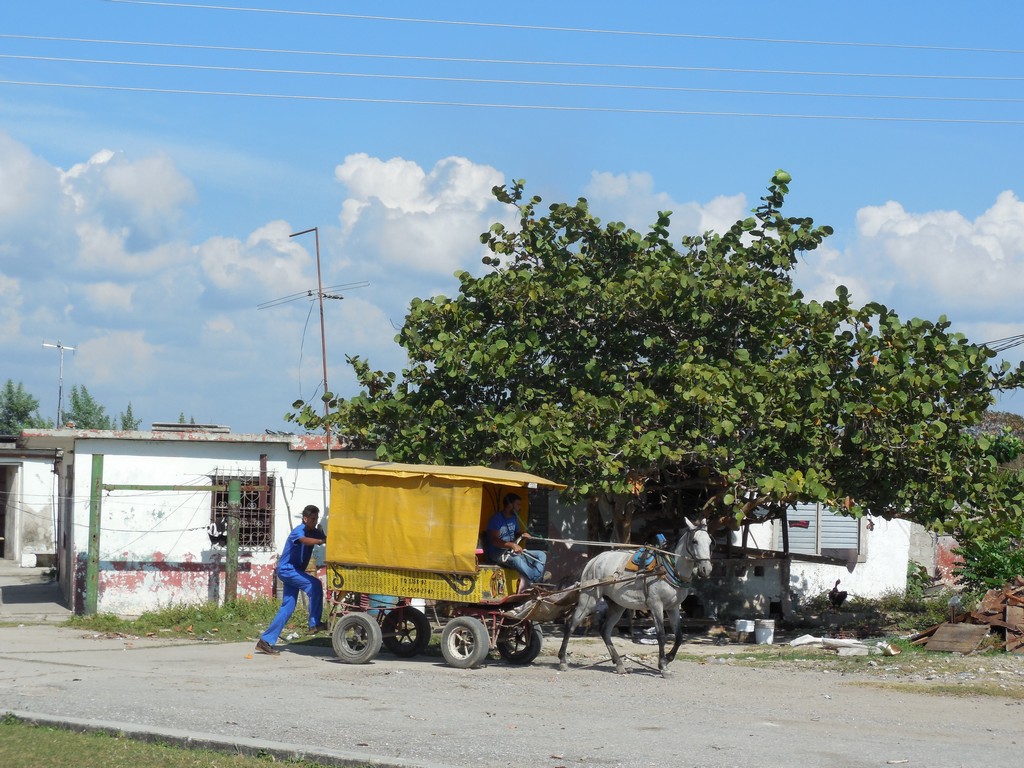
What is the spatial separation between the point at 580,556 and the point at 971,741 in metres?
10.7

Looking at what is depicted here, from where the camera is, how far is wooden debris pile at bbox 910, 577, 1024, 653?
645 inches

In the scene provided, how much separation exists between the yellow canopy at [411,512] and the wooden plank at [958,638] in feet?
19.5

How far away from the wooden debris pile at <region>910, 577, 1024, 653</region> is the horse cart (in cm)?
564

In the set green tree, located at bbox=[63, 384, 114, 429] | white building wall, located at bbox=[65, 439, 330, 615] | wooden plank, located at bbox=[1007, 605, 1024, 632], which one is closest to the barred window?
white building wall, located at bbox=[65, 439, 330, 615]

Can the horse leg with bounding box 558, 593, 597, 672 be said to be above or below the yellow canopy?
below

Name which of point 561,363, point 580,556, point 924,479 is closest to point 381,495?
point 561,363

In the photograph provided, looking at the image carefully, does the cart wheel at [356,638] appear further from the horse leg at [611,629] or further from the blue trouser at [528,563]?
the horse leg at [611,629]

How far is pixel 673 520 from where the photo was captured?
20.7 metres

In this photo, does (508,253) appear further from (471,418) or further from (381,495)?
(381,495)

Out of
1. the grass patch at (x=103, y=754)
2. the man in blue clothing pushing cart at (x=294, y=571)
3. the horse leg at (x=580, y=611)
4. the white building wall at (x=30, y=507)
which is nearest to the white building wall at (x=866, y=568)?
the horse leg at (x=580, y=611)

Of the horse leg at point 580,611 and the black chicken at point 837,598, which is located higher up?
the horse leg at point 580,611

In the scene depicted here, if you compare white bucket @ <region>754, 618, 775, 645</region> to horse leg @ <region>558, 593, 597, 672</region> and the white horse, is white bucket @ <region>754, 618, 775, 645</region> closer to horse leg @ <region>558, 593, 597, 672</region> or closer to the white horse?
the white horse

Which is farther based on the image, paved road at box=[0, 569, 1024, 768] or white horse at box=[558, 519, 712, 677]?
white horse at box=[558, 519, 712, 677]

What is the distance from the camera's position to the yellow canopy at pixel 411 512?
14.7m
